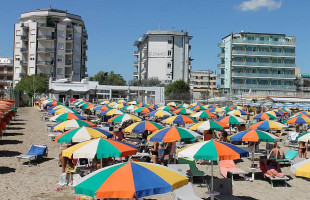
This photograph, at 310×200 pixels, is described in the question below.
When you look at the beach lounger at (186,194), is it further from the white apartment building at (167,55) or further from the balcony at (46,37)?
the white apartment building at (167,55)

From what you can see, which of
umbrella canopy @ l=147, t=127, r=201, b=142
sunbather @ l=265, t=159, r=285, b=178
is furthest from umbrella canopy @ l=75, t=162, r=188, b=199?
sunbather @ l=265, t=159, r=285, b=178

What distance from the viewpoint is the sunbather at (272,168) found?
1172 cm

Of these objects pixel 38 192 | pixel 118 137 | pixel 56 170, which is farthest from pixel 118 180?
pixel 118 137

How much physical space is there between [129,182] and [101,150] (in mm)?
3145

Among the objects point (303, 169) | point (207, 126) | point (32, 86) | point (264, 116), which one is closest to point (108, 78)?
point (32, 86)

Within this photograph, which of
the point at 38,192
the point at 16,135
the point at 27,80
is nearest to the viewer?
the point at 38,192

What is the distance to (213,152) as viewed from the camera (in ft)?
27.9

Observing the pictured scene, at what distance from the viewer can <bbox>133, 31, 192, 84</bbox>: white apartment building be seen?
82188 mm

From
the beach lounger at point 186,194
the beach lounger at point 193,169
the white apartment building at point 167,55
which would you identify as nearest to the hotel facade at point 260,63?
the white apartment building at point 167,55

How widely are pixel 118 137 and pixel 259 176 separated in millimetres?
5820

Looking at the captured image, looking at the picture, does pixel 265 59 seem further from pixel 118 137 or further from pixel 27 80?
pixel 118 137

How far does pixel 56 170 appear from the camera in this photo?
12.9m

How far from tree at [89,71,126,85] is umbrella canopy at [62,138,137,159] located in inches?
3052

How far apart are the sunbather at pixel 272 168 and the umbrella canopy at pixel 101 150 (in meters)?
4.91
